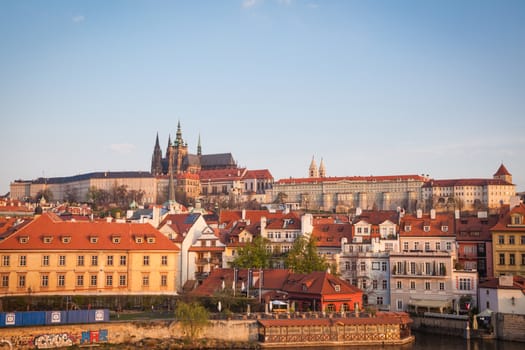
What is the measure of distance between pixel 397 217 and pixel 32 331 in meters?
41.5

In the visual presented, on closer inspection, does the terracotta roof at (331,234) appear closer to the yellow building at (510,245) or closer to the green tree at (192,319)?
the yellow building at (510,245)

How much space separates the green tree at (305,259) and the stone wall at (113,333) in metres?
14.0

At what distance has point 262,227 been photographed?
3000 inches

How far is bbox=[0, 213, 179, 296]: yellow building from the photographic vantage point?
59312mm

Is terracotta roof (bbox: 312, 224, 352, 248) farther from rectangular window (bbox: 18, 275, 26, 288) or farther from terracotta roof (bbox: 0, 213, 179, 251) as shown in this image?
rectangular window (bbox: 18, 275, 26, 288)

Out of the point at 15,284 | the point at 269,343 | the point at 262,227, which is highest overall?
the point at 262,227

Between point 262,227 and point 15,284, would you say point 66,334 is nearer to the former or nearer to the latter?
point 15,284

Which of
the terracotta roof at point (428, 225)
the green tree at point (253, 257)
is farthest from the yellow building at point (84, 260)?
the terracotta roof at point (428, 225)

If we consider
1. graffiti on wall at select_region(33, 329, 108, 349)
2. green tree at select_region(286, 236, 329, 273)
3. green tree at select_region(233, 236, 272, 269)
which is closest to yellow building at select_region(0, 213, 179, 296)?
green tree at select_region(233, 236, 272, 269)

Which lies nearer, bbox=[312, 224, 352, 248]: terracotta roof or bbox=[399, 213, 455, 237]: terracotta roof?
bbox=[399, 213, 455, 237]: terracotta roof

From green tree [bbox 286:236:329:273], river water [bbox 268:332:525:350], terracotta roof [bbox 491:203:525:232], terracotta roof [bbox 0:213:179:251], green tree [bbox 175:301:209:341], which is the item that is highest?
terracotta roof [bbox 491:203:525:232]

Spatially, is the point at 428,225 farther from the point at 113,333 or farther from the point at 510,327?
the point at 113,333

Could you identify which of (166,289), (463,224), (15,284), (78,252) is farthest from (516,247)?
(15,284)

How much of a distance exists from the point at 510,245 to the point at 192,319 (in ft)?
108
